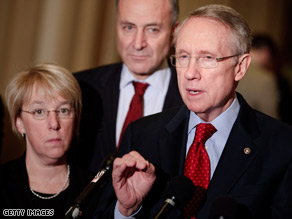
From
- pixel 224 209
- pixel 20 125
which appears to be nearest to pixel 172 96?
pixel 20 125

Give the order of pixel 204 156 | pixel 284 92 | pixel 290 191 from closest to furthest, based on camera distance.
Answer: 1. pixel 290 191
2. pixel 204 156
3. pixel 284 92

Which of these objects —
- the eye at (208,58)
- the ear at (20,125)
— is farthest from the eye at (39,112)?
the eye at (208,58)

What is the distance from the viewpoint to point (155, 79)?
2689mm

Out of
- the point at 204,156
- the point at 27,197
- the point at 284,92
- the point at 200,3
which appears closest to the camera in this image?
the point at 204,156

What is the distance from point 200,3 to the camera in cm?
209

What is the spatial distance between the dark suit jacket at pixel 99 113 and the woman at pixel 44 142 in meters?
0.26

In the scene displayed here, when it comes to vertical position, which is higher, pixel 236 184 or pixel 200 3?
pixel 200 3

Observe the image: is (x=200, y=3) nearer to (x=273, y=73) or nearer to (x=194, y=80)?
(x=194, y=80)

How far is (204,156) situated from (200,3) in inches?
26.4

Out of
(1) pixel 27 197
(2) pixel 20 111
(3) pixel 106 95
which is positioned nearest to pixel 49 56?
(3) pixel 106 95

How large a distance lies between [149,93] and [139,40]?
304 millimetres

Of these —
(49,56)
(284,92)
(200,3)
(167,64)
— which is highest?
(200,3)

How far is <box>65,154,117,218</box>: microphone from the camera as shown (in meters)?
1.55

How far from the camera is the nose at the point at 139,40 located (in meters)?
2.59
